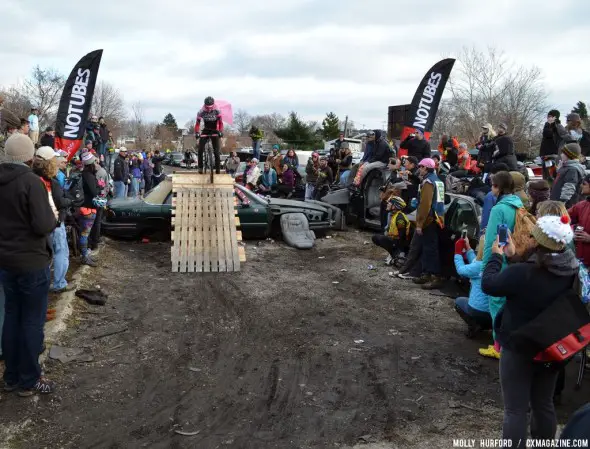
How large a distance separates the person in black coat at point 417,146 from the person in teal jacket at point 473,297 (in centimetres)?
708

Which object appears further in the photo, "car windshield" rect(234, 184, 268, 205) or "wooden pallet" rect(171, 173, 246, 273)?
"car windshield" rect(234, 184, 268, 205)

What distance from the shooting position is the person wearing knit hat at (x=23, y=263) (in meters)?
4.30

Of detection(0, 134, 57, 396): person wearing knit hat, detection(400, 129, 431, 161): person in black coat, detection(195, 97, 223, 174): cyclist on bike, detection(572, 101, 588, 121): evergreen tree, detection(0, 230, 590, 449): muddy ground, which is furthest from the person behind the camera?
detection(572, 101, 588, 121): evergreen tree

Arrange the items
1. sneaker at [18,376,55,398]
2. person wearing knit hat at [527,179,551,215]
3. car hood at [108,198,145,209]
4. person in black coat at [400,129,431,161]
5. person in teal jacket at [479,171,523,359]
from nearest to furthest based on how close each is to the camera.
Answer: sneaker at [18,376,55,398], person in teal jacket at [479,171,523,359], person wearing knit hat at [527,179,551,215], car hood at [108,198,145,209], person in black coat at [400,129,431,161]

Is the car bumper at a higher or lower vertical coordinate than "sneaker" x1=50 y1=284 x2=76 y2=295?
higher

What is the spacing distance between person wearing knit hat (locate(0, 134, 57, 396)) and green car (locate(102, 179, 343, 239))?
6.41 metres

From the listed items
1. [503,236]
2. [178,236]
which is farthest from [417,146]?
[503,236]

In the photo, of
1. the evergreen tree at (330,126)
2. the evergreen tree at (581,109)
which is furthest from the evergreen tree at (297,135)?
the evergreen tree at (581,109)

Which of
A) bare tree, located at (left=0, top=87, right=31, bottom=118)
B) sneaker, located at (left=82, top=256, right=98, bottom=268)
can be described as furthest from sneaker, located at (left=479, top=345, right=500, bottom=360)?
bare tree, located at (left=0, top=87, right=31, bottom=118)

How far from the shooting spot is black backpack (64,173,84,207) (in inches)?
300

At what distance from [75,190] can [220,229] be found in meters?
2.77

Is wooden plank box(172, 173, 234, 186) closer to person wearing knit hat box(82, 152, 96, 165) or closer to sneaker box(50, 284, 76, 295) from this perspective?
person wearing knit hat box(82, 152, 96, 165)

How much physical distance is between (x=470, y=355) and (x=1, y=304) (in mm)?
4662

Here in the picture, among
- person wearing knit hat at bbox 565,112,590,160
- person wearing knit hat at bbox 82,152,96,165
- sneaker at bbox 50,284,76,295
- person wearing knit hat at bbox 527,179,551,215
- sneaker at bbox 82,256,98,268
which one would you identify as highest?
person wearing knit hat at bbox 565,112,590,160
